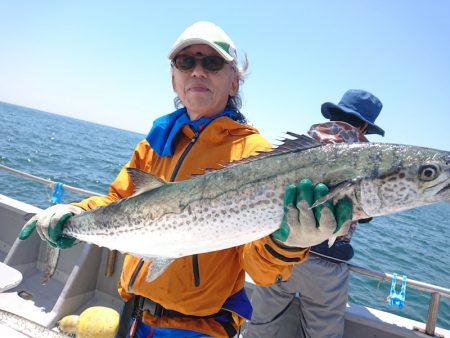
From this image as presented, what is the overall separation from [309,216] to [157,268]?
44.0 inches

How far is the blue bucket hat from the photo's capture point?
4195 mm

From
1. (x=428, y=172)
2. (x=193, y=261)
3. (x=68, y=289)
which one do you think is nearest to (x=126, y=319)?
(x=193, y=261)

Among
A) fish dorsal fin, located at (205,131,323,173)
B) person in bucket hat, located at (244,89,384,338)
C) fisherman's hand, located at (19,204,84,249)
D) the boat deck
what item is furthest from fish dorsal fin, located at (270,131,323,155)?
the boat deck

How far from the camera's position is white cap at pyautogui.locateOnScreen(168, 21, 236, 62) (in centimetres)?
277

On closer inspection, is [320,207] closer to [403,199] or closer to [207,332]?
[403,199]

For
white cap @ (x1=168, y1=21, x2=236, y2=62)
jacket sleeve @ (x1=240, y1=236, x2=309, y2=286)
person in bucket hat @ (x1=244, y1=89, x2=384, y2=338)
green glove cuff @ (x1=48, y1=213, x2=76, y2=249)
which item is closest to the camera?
jacket sleeve @ (x1=240, y1=236, x2=309, y2=286)

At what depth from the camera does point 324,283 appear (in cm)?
389

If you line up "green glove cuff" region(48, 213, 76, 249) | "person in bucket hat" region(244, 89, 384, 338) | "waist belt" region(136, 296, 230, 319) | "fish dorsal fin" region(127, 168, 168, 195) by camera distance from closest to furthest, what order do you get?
"waist belt" region(136, 296, 230, 319) < "fish dorsal fin" region(127, 168, 168, 195) < "green glove cuff" region(48, 213, 76, 249) < "person in bucket hat" region(244, 89, 384, 338)

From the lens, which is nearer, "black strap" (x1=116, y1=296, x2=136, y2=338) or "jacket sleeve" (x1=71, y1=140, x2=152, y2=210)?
"black strap" (x1=116, y1=296, x2=136, y2=338)

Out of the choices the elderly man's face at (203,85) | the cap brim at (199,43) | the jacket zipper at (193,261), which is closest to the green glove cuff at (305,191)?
the jacket zipper at (193,261)

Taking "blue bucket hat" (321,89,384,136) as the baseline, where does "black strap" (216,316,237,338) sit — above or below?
below

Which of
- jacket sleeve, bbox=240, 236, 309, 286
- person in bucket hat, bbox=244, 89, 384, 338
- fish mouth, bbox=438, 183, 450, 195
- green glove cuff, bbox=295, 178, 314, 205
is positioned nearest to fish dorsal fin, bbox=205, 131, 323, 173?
green glove cuff, bbox=295, 178, 314, 205

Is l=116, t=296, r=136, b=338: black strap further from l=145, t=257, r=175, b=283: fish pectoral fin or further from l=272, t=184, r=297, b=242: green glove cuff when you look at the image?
l=272, t=184, r=297, b=242: green glove cuff

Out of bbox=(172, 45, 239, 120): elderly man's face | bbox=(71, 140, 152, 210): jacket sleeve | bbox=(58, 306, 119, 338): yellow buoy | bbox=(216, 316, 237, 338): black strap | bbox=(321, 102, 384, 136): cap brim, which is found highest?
bbox=(321, 102, 384, 136): cap brim
